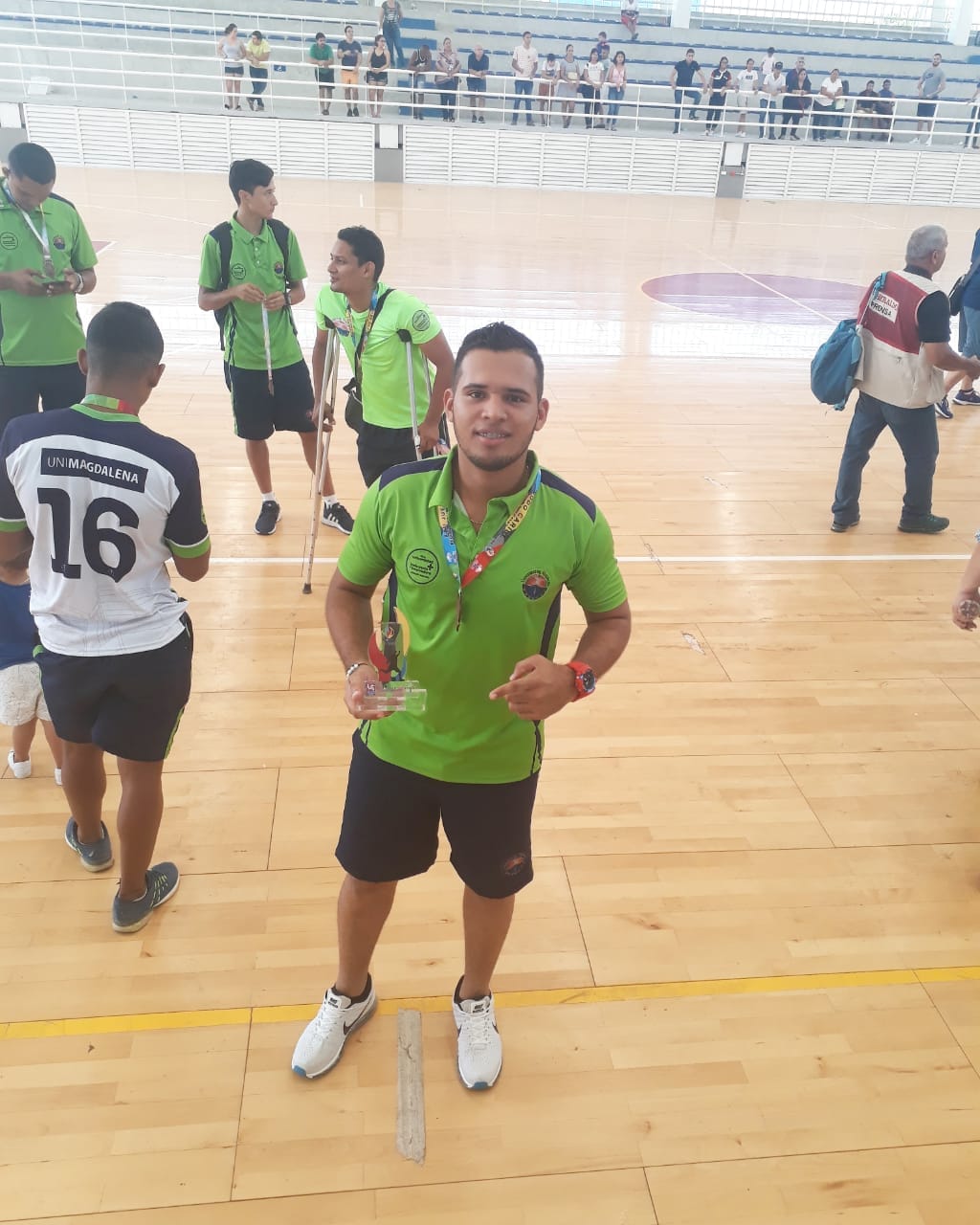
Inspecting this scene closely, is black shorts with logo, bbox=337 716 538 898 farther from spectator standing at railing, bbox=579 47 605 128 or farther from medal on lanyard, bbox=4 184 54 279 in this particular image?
spectator standing at railing, bbox=579 47 605 128

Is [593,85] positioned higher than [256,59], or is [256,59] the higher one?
[256,59]

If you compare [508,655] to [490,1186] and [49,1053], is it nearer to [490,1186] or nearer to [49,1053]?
[490,1186]

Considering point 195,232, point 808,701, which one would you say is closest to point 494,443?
point 808,701

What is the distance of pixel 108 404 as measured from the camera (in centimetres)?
254

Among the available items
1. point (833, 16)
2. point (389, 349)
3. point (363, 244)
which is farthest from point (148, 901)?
point (833, 16)

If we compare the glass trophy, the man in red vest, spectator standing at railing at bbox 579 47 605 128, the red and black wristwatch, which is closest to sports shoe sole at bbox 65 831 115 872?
the glass trophy

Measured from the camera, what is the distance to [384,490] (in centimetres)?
219

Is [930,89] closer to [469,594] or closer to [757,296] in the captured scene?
[757,296]

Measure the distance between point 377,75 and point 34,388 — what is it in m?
20.7

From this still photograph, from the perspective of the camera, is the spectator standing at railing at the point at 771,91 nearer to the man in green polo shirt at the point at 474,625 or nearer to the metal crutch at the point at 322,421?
the metal crutch at the point at 322,421

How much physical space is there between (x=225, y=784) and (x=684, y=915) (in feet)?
6.17

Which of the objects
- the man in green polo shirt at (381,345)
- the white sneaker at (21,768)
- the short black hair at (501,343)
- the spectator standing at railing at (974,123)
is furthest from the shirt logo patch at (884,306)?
the spectator standing at railing at (974,123)

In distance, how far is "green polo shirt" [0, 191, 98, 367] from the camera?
4895mm

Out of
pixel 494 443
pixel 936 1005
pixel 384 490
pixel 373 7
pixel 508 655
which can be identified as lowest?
pixel 936 1005
